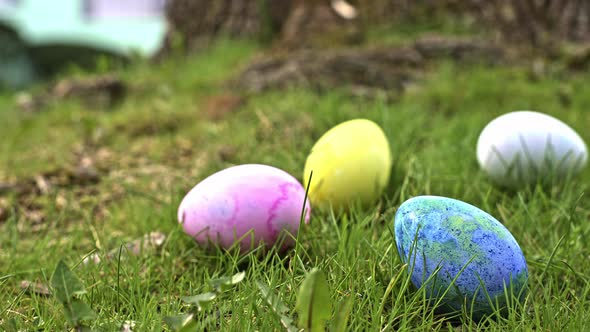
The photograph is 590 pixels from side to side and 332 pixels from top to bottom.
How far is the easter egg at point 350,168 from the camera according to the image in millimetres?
1665

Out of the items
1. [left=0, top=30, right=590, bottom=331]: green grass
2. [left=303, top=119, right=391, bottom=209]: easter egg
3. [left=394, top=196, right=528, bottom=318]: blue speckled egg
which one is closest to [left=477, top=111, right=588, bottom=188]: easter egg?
[left=0, top=30, right=590, bottom=331]: green grass

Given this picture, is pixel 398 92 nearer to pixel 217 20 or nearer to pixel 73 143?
pixel 73 143

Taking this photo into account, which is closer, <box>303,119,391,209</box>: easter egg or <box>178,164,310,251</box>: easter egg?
<box>178,164,310,251</box>: easter egg

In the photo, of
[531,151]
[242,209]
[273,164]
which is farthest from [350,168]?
[531,151]

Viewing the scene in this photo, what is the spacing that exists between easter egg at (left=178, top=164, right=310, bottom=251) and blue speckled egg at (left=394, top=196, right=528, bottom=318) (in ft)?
1.25

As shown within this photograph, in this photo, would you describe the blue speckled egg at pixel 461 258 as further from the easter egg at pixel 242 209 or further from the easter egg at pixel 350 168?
the easter egg at pixel 350 168

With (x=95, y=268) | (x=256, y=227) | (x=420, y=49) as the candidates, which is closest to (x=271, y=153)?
(x=256, y=227)

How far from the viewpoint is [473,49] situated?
3.93 metres

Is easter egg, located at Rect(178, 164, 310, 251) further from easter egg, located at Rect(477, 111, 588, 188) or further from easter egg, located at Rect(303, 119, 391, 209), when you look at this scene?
easter egg, located at Rect(477, 111, 588, 188)

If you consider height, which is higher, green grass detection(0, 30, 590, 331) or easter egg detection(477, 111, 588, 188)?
easter egg detection(477, 111, 588, 188)

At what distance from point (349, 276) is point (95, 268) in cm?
66

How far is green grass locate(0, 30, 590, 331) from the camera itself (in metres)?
1.15

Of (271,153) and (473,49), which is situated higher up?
(473,49)

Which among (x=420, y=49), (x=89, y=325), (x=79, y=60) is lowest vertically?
(x=79, y=60)
